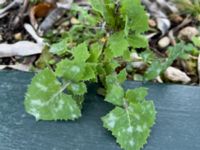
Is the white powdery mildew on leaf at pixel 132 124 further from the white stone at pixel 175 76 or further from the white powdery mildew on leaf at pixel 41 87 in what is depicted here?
the white stone at pixel 175 76

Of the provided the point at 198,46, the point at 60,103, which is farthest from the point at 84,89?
the point at 198,46

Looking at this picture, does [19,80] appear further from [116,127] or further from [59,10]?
[59,10]

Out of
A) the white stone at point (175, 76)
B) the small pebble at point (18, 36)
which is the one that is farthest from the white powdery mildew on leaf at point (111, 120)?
the small pebble at point (18, 36)

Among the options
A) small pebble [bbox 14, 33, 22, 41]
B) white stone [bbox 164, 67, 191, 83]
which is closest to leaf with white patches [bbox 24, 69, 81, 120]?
white stone [bbox 164, 67, 191, 83]

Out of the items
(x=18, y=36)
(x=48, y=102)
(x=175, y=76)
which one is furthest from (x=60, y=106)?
(x=18, y=36)

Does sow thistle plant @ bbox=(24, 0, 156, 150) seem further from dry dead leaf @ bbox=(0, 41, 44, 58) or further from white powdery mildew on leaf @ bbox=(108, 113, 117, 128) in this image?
dry dead leaf @ bbox=(0, 41, 44, 58)

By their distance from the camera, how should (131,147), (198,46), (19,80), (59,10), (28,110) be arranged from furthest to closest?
(59,10)
(198,46)
(19,80)
(28,110)
(131,147)

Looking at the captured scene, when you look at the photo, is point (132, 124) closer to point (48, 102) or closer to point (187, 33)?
point (48, 102)
